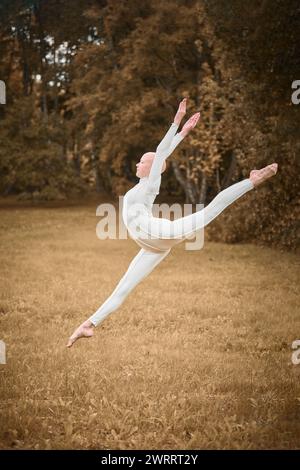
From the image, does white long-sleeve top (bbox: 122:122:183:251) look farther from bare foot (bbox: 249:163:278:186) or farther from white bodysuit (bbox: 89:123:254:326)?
bare foot (bbox: 249:163:278:186)

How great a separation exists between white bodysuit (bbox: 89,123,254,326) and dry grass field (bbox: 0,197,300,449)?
0.90m

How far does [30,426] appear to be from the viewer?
4.35 m

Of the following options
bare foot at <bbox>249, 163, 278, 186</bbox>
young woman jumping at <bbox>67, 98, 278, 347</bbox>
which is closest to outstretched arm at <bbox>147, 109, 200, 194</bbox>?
young woman jumping at <bbox>67, 98, 278, 347</bbox>

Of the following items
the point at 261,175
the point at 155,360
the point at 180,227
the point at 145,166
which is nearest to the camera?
the point at 180,227

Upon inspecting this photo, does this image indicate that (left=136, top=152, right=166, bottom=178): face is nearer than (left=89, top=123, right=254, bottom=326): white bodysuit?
No

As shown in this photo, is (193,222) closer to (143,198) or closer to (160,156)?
(143,198)

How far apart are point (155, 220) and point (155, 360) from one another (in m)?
1.82

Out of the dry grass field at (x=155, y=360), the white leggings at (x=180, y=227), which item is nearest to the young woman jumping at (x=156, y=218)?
the white leggings at (x=180, y=227)

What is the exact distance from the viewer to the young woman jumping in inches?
196

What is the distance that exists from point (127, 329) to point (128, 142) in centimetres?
1992

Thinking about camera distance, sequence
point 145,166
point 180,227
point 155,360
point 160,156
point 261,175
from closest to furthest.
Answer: point 160,156 < point 180,227 < point 261,175 < point 145,166 < point 155,360

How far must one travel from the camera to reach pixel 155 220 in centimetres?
509

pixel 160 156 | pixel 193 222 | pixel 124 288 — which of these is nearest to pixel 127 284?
pixel 124 288

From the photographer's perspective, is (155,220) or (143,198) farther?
(143,198)
